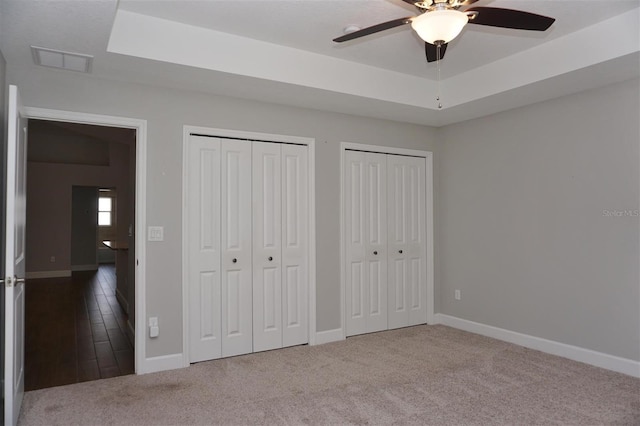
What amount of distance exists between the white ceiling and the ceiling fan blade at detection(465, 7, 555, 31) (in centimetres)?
62

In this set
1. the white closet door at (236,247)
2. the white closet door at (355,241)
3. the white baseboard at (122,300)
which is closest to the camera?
the white closet door at (236,247)

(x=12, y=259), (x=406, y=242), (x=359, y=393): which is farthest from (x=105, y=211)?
(x=359, y=393)

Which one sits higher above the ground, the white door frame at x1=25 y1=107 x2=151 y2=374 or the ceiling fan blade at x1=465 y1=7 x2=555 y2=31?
the ceiling fan blade at x1=465 y1=7 x2=555 y2=31

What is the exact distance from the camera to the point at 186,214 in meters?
3.77

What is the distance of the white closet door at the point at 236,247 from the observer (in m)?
3.96

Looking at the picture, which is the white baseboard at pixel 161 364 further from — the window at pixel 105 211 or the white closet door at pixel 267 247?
the window at pixel 105 211

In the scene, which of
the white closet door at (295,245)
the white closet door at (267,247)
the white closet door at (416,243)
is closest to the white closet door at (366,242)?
the white closet door at (416,243)

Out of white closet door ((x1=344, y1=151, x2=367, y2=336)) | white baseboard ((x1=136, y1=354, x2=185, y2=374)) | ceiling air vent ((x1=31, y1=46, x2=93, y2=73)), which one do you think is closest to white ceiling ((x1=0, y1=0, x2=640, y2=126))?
ceiling air vent ((x1=31, y1=46, x2=93, y2=73))

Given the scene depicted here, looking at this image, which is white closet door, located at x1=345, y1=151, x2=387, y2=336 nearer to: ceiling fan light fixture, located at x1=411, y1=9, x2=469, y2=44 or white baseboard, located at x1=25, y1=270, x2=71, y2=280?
ceiling fan light fixture, located at x1=411, y1=9, x2=469, y2=44

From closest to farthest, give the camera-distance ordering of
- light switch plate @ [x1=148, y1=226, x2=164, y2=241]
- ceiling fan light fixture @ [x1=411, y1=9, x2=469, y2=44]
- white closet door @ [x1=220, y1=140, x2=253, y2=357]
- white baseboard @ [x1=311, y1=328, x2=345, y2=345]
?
ceiling fan light fixture @ [x1=411, y1=9, x2=469, y2=44] → light switch plate @ [x1=148, y1=226, x2=164, y2=241] → white closet door @ [x1=220, y1=140, x2=253, y2=357] → white baseboard @ [x1=311, y1=328, x2=345, y2=345]

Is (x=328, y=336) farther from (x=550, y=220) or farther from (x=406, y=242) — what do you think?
(x=550, y=220)

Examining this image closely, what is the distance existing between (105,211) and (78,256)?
2813mm

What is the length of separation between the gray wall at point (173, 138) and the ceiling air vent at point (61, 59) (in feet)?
0.53

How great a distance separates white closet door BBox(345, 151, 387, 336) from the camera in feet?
15.3
